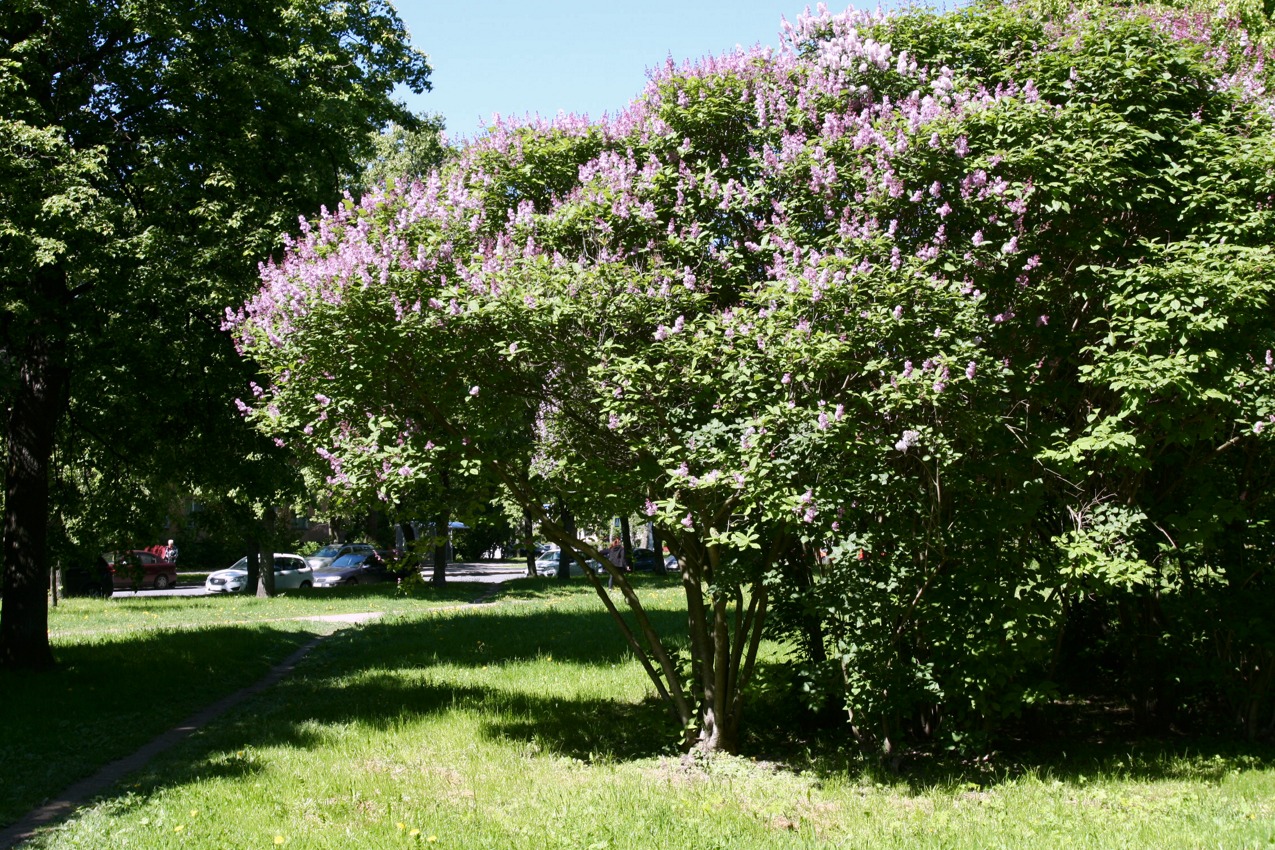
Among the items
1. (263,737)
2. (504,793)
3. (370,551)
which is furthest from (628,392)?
(370,551)

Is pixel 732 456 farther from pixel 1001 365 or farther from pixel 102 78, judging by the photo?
pixel 102 78

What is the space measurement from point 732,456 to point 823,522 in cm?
80

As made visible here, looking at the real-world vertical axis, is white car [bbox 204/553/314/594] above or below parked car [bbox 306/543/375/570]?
below

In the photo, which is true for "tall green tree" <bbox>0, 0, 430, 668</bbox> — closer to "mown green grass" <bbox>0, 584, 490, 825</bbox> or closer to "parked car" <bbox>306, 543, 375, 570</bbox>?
"mown green grass" <bbox>0, 584, 490, 825</bbox>

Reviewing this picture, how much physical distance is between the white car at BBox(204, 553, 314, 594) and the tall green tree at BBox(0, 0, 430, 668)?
1951 cm

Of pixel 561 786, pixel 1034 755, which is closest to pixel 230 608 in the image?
pixel 561 786

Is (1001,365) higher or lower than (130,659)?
higher

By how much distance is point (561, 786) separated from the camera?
280 inches

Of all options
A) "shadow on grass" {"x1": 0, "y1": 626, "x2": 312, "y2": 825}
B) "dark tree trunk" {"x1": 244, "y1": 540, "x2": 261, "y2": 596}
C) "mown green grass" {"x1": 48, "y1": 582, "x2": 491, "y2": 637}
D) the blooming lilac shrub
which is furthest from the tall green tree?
"dark tree trunk" {"x1": 244, "y1": 540, "x2": 261, "y2": 596}

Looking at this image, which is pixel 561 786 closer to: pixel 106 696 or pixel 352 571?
pixel 106 696

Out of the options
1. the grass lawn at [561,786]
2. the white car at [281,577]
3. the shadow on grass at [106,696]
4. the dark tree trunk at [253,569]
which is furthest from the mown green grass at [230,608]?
the grass lawn at [561,786]

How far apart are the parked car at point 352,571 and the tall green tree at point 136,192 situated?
21592 mm

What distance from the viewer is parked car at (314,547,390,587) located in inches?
1342

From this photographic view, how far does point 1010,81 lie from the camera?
7676mm
